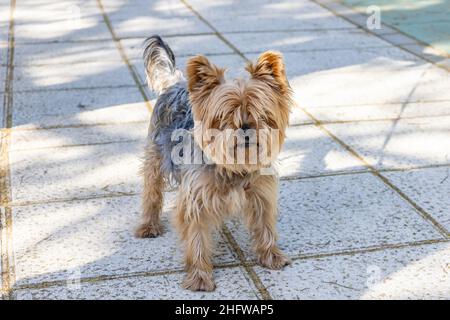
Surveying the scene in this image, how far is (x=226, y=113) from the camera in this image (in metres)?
3.88

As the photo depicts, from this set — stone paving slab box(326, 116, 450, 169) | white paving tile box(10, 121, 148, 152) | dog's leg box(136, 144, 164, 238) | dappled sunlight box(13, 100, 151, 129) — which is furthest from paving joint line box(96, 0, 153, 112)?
dog's leg box(136, 144, 164, 238)

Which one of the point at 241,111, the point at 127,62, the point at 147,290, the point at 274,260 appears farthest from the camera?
the point at 127,62

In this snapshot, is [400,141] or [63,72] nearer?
[400,141]

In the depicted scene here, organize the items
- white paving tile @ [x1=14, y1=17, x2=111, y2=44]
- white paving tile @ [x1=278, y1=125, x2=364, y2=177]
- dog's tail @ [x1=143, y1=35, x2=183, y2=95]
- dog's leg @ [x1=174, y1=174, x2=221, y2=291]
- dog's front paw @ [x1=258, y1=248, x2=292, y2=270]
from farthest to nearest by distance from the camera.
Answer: white paving tile @ [x1=14, y1=17, x2=111, y2=44], white paving tile @ [x1=278, y1=125, x2=364, y2=177], dog's tail @ [x1=143, y1=35, x2=183, y2=95], dog's front paw @ [x1=258, y1=248, x2=292, y2=270], dog's leg @ [x1=174, y1=174, x2=221, y2=291]

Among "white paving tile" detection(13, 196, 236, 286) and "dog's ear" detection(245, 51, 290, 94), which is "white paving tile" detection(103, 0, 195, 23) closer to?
"white paving tile" detection(13, 196, 236, 286)

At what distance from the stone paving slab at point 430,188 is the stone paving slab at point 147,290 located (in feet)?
5.28

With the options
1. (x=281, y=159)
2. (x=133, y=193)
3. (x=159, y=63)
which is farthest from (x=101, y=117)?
(x=159, y=63)

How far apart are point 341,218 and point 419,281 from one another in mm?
934

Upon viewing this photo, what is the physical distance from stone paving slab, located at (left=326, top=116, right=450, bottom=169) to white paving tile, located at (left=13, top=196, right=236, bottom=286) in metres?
1.98

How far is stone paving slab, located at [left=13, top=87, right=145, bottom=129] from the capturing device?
695cm

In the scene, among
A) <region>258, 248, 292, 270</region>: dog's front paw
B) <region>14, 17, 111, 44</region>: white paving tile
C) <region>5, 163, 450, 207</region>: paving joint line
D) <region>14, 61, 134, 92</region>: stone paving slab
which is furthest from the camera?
<region>14, 17, 111, 44</region>: white paving tile

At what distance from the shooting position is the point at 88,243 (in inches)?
187

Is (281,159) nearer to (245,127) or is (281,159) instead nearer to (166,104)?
(166,104)
